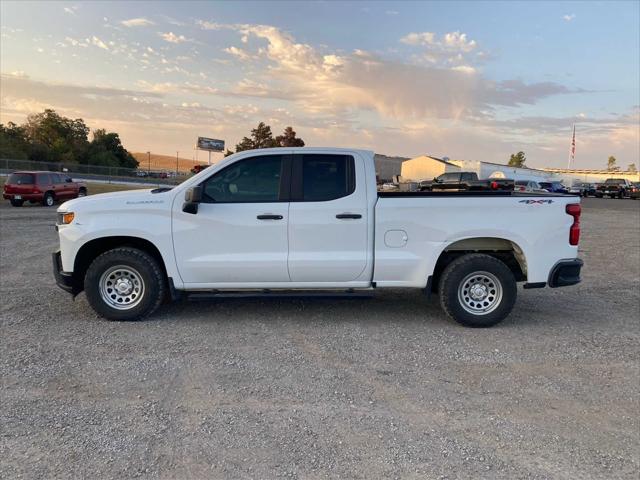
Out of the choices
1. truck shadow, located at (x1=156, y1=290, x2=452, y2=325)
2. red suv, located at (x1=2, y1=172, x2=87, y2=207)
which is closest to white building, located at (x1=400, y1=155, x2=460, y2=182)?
red suv, located at (x1=2, y1=172, x2=87, y2=207)

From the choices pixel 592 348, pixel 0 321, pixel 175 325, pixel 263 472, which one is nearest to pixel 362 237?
pixel 175 325

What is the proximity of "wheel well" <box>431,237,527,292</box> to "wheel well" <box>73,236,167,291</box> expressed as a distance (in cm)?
333

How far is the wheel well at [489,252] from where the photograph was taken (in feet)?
18.5

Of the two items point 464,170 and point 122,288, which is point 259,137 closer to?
point 464,170

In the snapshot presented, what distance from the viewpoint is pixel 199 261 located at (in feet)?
17.7

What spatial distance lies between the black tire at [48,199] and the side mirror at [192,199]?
20509mm

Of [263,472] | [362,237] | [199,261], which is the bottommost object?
Answer: [263,472]

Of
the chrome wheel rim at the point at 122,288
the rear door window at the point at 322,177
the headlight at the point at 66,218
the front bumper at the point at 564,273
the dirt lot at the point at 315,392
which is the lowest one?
the dirt lot at the point at 315,392

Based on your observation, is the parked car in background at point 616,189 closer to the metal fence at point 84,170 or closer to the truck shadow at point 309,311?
the metal fence at point 84,170

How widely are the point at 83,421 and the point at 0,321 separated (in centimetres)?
294

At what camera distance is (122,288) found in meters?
5.52

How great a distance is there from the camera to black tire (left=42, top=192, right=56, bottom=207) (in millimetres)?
22312

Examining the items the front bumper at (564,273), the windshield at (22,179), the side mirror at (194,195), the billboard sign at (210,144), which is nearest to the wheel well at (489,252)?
the front bumper at (564,273)

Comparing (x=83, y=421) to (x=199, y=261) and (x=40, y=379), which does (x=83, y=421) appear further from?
(x=199, y=261)
